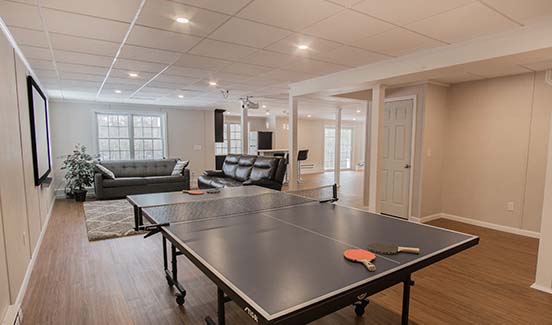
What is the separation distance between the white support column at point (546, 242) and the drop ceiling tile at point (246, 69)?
127 inches

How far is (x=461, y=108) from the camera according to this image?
4.93m

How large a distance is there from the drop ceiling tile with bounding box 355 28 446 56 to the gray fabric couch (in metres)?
5.62

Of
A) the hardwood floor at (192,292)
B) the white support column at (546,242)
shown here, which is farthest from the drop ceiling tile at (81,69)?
the white support column at (546,242)

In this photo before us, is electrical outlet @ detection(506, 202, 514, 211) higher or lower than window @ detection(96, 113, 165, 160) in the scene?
lower

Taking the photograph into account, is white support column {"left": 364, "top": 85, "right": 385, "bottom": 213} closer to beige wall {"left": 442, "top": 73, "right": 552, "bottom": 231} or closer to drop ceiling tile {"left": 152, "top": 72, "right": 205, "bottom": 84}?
beige wall {"left": 442, "top": 73, "right": 552, "bottom": 231}

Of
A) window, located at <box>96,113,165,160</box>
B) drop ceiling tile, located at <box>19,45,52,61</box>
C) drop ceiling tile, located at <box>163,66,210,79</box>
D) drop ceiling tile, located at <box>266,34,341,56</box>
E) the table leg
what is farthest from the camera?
window, located at <box>96,113,165,160</box>

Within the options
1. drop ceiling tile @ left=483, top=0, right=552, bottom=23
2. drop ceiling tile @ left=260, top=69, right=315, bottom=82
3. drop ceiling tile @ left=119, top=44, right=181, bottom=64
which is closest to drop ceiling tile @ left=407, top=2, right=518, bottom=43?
drop ceiling tile @ left=483, top=0, right=552, bottom=23

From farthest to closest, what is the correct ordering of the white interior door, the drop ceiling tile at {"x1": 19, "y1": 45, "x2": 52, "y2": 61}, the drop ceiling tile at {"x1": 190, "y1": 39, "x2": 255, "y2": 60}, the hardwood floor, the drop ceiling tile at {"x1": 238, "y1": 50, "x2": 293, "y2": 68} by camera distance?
1. the white interior door
2. the drop ceiling tile at {"x1": 238, "y1": 50, "x2": 293, "y2": 68}
3. the drop ceiling tile at {"x1": 19, "y1": 45, "x2": 52, "y2": 61}
4. the drop ceiling tile at {"x1": 190, "y1": 39, "x2": 255, "y2": 60}
5. the hardwood floor

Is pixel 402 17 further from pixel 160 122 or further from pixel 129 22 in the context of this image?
pixel 160 122

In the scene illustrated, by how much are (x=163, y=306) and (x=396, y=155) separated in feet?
14.5

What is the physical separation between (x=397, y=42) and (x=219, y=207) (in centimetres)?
238

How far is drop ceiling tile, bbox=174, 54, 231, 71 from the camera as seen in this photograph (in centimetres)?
352

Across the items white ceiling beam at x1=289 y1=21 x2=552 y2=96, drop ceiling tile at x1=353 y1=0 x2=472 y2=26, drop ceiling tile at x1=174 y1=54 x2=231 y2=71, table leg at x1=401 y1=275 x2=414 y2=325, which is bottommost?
table leg at x1=401 y1=275 x2=414 y2=325

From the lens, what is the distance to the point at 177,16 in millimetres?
2346
